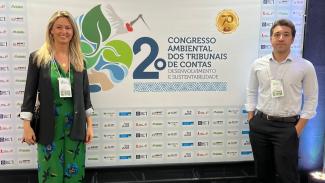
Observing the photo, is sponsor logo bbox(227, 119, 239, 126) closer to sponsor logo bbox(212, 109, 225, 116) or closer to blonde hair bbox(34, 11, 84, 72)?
sponsor logo bbox(212, 109, 225, 116)

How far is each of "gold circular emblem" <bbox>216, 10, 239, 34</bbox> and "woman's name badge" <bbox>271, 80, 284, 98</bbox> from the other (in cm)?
67

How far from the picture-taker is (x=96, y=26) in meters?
2.72

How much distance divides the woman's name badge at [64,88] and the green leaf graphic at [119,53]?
62 cm

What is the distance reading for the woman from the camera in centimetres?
220

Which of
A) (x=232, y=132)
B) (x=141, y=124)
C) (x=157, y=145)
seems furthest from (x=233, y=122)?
(x=141, y=124)

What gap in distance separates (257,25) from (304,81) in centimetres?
71

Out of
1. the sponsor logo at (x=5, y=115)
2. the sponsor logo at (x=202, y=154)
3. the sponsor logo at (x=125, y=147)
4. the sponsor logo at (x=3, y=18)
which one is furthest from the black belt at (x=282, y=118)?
the sponsor logo at (x=3, y=18)

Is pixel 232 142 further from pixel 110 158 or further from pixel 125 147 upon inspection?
pixel 110 158

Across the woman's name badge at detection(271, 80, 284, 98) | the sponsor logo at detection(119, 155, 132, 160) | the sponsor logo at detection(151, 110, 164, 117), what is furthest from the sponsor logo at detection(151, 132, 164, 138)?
the woman's name badge at detection(271, 80, 284, 98)

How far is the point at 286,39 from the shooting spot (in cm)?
242

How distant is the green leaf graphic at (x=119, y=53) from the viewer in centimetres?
277

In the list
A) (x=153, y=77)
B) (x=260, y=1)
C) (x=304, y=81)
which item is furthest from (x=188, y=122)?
(x=260, y=1)

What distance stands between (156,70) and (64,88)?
892 millimetres

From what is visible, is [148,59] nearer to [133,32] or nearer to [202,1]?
[133,32]
